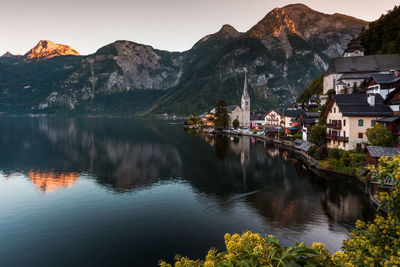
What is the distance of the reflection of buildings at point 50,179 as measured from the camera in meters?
61.5

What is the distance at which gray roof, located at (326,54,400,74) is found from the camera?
11644cm

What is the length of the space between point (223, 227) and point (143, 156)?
215ft

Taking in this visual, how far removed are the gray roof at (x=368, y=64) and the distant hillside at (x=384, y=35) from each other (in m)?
16.3

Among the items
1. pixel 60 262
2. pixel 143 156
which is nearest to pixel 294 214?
pixel 60 262

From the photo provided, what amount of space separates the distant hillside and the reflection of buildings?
15119 centimetres

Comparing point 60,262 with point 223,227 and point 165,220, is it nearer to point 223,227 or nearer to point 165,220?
point 165,220

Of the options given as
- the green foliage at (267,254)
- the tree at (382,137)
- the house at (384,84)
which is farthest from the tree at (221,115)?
the green foliage at (267,254)

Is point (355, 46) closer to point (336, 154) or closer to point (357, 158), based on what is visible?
point (336, 154)

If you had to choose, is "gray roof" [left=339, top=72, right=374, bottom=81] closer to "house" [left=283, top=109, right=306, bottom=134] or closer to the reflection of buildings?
"house" [left=283, top=109, right=306, bottom=134]

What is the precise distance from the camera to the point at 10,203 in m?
50.8

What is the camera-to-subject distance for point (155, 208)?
46906mm

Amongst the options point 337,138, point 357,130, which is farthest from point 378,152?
point 337,138

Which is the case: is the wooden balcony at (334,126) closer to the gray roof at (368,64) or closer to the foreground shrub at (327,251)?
the gray roof at (368,64)

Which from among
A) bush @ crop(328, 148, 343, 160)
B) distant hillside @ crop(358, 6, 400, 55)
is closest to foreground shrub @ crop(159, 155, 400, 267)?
bush @ crop(328, 148, 343, 160)
